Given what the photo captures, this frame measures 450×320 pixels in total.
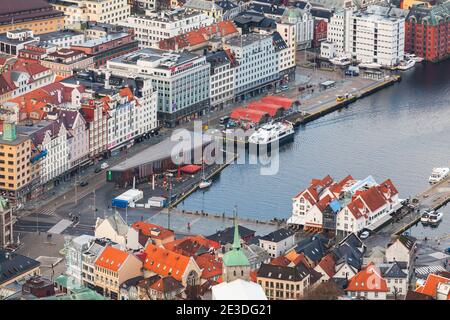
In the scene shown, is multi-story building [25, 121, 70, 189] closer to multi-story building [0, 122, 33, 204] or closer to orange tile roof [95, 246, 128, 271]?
multi-story building [0, 122, 33, 204]

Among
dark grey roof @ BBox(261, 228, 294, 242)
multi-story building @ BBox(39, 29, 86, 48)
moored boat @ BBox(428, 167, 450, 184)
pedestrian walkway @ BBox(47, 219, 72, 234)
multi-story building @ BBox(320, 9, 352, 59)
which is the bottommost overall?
pedestrian walkway @ BBox(47, 219, 72, 234)

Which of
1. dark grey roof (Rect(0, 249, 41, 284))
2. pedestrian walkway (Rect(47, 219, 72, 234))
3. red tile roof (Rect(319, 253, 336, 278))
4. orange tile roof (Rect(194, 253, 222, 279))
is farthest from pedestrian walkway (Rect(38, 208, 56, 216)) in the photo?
red tile roof (Rect(319, 253, 336, 278))

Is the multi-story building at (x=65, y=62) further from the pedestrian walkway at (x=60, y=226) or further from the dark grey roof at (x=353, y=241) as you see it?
the dark grey roof at (x=353, y=241)

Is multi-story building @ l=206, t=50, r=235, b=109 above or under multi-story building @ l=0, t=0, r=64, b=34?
under

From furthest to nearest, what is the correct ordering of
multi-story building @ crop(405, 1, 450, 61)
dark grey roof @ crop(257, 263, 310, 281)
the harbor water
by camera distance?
multi-story building @ crop(405, 1, 450, 61) < the harbor water < dark grey roof @ crop(257, 263, 310, 281)

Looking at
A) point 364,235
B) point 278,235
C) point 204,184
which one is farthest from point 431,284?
point 204,184

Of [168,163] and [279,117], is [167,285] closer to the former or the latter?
[168,163]
